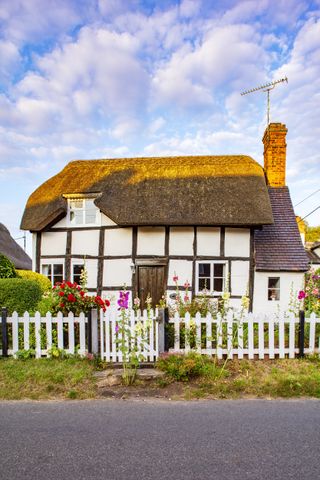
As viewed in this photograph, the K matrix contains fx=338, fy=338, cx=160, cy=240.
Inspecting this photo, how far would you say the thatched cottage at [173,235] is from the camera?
11719mm

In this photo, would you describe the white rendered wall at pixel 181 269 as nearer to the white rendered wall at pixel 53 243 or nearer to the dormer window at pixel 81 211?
the dormer window at pixel 81 211

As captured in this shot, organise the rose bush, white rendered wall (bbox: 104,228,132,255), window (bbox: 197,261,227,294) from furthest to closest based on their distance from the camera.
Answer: white rendered wall (bbox: 104,228,132,255) < window (bbox: 197,261,227,294) < the rose bush

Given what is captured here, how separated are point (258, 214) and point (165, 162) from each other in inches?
186

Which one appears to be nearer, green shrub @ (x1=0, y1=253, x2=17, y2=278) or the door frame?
green shrub @ (x1=0, y1=253, x2=17, y2=278)

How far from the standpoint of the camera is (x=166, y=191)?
12.6m

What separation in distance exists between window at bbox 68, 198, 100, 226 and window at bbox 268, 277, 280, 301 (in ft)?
22.4

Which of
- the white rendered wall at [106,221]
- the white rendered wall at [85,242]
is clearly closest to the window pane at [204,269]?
the white rendered wall at [106,221]

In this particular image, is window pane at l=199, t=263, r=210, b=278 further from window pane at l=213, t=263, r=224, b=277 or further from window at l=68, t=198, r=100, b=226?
window at l=68, t=198, r=100, b=226

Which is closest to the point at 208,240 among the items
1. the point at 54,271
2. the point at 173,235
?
the point at 173,235

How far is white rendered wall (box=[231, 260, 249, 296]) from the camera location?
38.4ft

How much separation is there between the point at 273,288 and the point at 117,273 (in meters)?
5.52

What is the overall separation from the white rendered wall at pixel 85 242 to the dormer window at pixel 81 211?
0.38 metres

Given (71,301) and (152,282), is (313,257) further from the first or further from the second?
(71,301)

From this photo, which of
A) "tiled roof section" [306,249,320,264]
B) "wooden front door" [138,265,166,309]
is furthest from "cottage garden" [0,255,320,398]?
"tiled roof section" [306,249,320,264]
